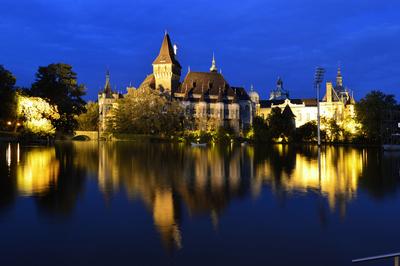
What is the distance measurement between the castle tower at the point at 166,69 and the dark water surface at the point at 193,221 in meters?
92.5

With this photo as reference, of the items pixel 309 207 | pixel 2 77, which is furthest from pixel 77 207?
pixel 2 77

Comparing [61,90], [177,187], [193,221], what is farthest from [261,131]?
[193,221]

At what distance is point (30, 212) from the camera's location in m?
13.4

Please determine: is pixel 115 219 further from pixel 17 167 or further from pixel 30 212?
Answer: pixel 17 167

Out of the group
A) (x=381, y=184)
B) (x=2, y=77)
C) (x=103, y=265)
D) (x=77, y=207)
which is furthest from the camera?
(x=2, y=77)

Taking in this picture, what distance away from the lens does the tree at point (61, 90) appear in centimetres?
7400

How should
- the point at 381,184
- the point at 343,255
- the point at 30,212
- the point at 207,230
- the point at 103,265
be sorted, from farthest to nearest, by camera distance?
the point at 381,184 → the point at 30,212 → the point at 207,230 → the point at 343,255 → the point at 103,265

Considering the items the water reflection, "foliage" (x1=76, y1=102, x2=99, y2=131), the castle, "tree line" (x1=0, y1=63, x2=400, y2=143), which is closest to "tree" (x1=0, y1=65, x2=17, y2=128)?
"tree line" (x1=0, y1=63, x2=400, y2=143)

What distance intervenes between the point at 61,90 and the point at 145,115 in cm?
1905

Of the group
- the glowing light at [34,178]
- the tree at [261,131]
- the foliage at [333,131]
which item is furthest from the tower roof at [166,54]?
the glowing light at [34,178]

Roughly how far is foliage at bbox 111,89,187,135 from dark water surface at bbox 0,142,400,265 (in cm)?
6752

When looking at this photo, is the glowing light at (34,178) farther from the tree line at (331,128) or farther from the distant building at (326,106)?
the distant building at (326,106)

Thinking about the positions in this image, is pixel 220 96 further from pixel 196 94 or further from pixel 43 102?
pixel 43 102

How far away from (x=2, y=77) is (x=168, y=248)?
51.7 metres
